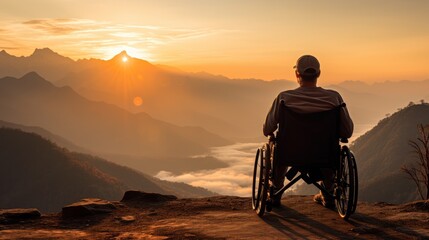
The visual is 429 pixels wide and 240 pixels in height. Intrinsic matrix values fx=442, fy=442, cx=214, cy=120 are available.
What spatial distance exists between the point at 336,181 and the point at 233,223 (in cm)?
143

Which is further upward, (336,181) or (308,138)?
(308,138)

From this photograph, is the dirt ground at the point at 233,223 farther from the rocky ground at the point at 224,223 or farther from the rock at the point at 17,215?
the rock at the point at 17,215

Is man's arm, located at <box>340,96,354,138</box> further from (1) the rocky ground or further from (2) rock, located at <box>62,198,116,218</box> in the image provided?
(2) rock, located at <box>62,198,116,218</box>

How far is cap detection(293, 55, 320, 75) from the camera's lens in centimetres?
562

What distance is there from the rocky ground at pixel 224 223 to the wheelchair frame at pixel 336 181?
7.3 inches

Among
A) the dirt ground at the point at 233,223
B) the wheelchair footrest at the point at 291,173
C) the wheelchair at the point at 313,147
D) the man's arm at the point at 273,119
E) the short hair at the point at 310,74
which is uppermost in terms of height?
the short hair at the point at 310,74

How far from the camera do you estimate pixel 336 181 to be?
224 inches

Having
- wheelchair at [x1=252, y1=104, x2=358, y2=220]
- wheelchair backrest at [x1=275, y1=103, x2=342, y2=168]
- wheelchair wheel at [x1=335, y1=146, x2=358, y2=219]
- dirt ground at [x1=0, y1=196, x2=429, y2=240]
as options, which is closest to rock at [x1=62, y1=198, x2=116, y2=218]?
dirt ground at [x1=0, y1=196, x2=429, y2=240]

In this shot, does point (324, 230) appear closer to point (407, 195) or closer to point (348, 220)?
point (348, 220)

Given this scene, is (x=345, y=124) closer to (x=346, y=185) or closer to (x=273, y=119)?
(x=346, y=185)

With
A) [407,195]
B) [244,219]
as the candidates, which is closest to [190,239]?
[244,219]

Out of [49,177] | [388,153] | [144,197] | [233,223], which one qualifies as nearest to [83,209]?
[144,197]

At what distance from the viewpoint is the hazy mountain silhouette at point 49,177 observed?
111125 mm

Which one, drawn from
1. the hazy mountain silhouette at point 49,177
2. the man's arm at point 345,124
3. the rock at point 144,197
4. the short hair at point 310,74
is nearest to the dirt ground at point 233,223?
the rock at point 144,197
